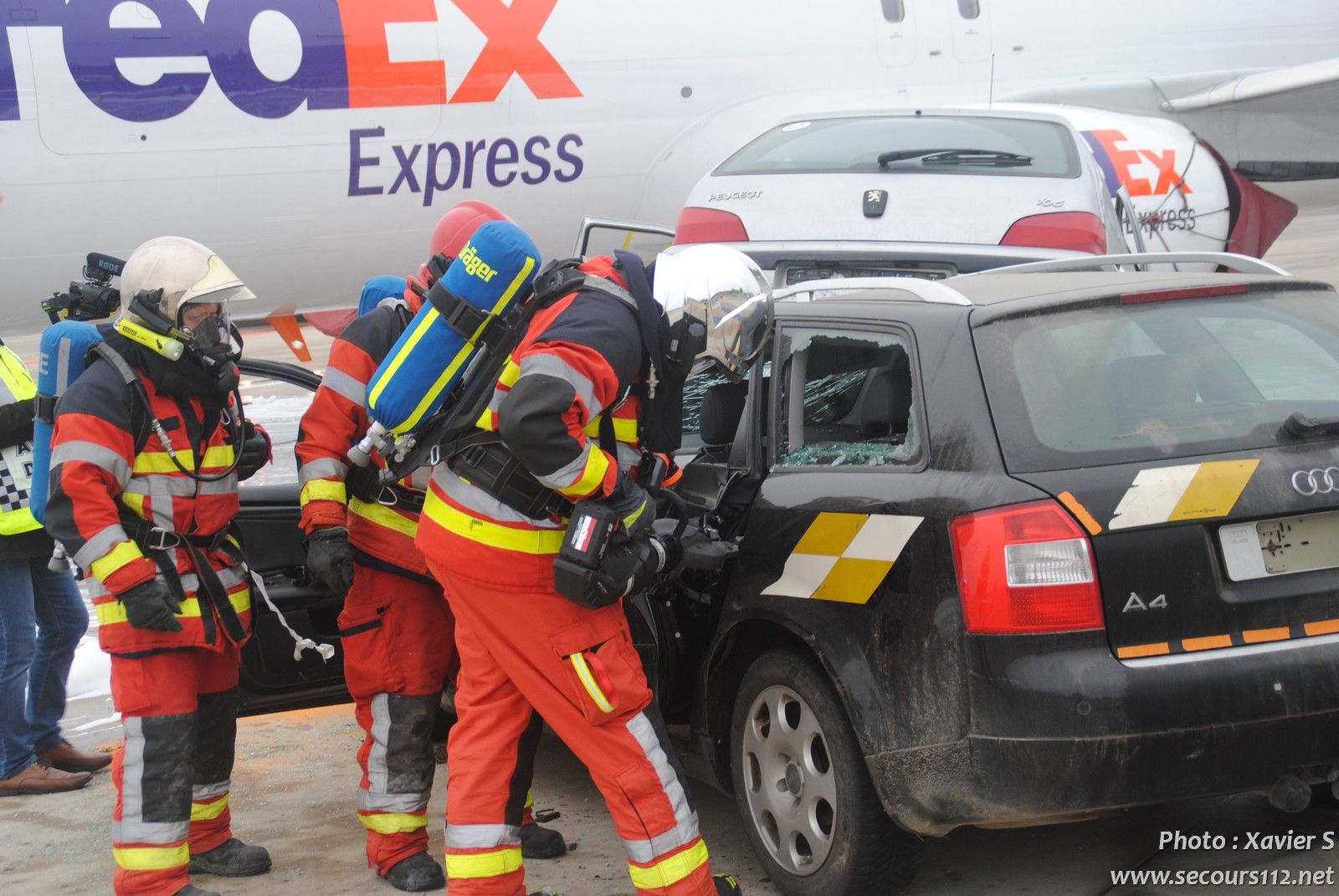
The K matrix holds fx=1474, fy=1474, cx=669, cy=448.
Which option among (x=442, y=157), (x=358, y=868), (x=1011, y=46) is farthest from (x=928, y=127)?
(x=358, y=868)

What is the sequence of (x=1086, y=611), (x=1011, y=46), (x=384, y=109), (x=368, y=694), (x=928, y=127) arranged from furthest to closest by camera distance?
(x=1011, y=46) < (x=384, y=109) < (x=928, y=127) < (x=368, y=694) < (x=1086, y=611)

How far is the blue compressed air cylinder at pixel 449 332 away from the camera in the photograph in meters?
3.51

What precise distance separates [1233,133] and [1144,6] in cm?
122

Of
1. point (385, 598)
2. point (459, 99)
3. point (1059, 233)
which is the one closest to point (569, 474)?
point (385, 598)

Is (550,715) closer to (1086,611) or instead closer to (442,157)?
(1086,611)

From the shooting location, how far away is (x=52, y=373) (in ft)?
13.8

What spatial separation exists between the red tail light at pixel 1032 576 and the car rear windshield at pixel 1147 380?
14 centimetres

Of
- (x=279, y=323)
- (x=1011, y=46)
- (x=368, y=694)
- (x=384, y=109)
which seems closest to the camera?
(x=368, y=694)

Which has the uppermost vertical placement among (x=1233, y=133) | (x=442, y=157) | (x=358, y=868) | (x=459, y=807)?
(x=1233, y=133)

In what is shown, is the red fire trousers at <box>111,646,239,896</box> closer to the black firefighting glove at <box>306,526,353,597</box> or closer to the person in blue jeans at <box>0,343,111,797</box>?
the black firefighting glove at <box>306,526,353,597</box>

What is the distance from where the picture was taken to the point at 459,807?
11.5 ft

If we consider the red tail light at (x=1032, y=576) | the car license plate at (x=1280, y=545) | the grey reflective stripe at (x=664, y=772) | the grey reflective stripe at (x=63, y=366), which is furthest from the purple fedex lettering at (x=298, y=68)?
the car license plate at (x=1280, y=545)

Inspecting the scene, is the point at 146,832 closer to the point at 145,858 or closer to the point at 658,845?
the point at 145,858

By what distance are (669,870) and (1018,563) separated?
106 centimetres
